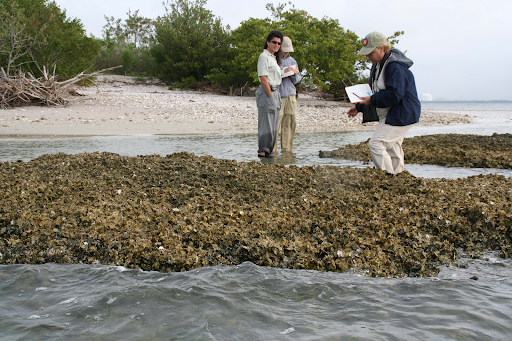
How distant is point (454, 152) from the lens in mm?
9047

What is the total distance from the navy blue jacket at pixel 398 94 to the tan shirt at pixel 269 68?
2.74 metres

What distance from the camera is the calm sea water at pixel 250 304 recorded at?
2461 millimetres

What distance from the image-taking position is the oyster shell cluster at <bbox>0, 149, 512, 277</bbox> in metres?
3.48

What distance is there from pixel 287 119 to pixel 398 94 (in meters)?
3.70

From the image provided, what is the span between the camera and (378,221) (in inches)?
162

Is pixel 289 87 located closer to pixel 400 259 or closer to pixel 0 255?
pixel 400 259

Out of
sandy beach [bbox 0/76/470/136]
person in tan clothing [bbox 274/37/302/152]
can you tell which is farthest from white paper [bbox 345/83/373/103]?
sandy beach [bbox 0/76/470/136]

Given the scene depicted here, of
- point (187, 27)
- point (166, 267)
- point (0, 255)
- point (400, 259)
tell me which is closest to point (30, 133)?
point (0, 255)

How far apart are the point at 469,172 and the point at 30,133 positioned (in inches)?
455

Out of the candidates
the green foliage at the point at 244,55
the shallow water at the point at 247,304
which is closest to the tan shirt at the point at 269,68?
the shallow water at the point at 247,304

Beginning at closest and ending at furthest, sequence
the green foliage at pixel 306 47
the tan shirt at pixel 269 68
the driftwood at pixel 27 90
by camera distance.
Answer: the tan shirt at pixel 269 68 → the driftwood at pixel 27 90 → the green foliage at pixel 306 47

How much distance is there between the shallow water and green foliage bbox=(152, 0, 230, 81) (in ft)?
98.6

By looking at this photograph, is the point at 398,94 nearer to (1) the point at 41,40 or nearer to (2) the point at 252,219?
(2) the point at 252,219

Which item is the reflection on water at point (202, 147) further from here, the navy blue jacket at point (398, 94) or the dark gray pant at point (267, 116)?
the navy blue jacket at point (398, 94)
